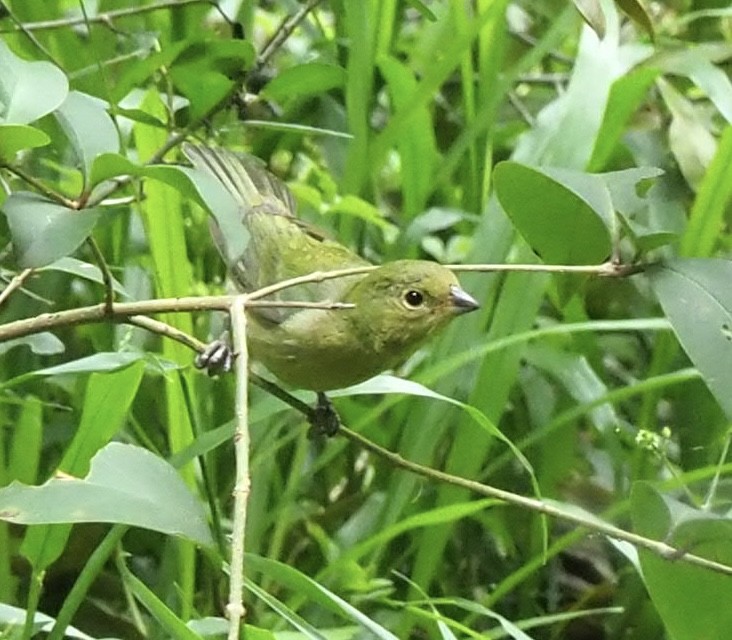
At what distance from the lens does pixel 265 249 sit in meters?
1.27

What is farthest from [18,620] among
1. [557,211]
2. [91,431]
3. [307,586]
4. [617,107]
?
[617,107]

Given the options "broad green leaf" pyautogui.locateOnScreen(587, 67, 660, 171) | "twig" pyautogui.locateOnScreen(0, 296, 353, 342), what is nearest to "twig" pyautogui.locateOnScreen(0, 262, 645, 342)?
"twig" pyautogui.locateOnScreen(0, 296, 353, 342)

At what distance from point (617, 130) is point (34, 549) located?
0.74m

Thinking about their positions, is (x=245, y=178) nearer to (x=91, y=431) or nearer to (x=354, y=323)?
(x=354, y=323)

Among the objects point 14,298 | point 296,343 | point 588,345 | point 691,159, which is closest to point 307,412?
point 296,343

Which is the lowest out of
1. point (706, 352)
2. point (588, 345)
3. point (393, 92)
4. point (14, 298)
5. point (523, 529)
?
point (523, 529)

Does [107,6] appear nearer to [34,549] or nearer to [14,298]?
[14,298]

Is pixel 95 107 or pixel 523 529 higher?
pixel 95 107

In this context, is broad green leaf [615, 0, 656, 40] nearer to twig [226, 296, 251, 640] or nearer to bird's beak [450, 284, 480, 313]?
twig [226, 296, 251, 640]

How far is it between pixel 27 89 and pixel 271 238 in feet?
2.06

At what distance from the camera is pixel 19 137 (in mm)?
608

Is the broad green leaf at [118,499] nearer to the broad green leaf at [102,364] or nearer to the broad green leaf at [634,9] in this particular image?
the broad green leaf at [102,364]

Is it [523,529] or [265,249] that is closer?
[265,249]

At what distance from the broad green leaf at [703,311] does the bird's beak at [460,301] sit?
0.35 meters
